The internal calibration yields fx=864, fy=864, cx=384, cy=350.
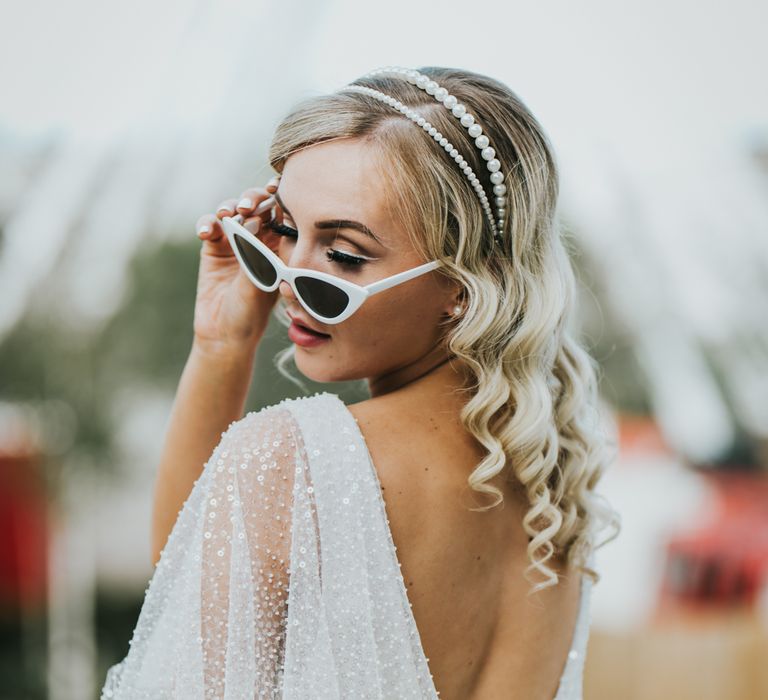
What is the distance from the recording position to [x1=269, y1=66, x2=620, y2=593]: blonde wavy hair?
1.30 metres

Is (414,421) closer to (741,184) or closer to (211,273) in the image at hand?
(211,273)

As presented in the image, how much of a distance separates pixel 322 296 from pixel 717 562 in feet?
16.8

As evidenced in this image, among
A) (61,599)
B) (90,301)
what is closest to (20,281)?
(90,301)

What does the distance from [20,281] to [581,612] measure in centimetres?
517

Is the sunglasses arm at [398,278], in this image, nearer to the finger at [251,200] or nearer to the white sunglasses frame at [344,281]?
the white sunglasses frame at [344,281]

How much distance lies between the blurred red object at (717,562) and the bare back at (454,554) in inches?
182

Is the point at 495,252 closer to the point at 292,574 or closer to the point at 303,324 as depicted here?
the point at 303,324

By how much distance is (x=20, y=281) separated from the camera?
5840 mm

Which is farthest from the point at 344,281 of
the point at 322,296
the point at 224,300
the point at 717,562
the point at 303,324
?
the point at 717,562

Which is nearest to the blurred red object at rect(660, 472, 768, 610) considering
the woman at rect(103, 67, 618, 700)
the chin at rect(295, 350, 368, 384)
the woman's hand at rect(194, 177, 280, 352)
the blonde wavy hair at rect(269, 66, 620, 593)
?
the woman at rect(103, 67, 618, 700)

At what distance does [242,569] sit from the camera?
1.14 metres

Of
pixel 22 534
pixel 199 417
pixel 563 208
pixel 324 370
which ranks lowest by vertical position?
pixel 22 534

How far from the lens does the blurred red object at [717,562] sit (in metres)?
5.52

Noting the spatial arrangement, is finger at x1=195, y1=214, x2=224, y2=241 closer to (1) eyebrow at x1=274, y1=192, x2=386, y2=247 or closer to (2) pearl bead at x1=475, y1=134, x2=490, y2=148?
(1) eyebrow at x1=274, y1=192, x2=386, y2=247
